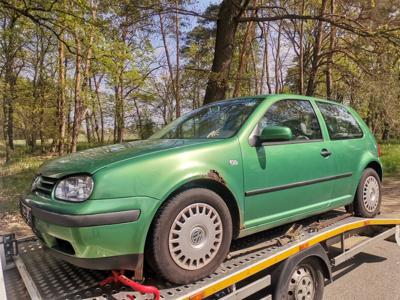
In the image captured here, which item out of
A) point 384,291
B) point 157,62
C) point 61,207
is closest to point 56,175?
point 61,207

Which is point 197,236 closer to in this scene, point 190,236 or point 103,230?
point 190,236

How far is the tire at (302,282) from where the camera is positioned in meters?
2.93

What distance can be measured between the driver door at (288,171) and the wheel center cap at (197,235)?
20.8 inches

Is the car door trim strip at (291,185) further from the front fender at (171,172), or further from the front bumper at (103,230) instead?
the front bumper at (103,230)

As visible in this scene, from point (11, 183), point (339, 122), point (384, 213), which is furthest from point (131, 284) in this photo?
point (11, 183)

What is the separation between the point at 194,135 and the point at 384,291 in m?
2.60

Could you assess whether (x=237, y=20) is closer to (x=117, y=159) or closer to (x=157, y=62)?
(x=117, y=159)

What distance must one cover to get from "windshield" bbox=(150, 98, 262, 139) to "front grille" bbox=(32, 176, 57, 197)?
1376mm

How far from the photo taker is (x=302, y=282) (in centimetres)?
320

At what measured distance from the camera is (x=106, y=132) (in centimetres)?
3616

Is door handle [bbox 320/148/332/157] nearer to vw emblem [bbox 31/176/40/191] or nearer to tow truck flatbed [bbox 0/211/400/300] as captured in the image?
tow truck flatbed [bbox 0/211/400/300]

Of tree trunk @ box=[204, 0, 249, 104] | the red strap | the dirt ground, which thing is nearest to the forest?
tree trunk @ box=[204, 0, 249, 104]

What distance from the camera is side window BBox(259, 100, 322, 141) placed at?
357cm

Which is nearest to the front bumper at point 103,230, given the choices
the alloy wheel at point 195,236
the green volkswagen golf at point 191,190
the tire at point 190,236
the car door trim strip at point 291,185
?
the green volkswagen golf at point 191,190
